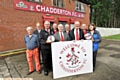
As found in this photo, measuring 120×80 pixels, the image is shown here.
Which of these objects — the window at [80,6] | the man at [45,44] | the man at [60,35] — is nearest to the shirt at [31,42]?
the man at [45,44]

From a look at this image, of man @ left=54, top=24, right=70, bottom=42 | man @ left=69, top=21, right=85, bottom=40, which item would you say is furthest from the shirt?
man @ left=69, top=21, right=85, bottom=40

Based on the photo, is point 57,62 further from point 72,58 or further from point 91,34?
point 91,34

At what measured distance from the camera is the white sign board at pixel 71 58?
352cm

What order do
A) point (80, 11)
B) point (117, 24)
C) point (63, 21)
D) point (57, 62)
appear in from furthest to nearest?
point (117, 24)
point (80, 11)
point (63, 21)
point (57, 62)

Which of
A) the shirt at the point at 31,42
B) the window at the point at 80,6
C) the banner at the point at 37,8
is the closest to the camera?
the shirt at the point at 31,42

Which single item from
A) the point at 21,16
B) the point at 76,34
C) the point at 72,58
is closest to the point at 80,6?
the point at 21,16

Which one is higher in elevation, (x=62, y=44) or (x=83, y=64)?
(x=62, y=44)

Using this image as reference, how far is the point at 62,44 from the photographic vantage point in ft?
11.6

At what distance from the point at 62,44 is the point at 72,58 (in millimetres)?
613

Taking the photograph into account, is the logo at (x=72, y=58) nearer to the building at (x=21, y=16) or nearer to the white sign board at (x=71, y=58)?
the white sign board at (x=71, y=58)

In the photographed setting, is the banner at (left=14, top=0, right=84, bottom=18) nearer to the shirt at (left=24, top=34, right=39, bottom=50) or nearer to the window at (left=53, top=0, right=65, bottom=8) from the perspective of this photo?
the window at (left=53, top=0, right=65, bottom=8)

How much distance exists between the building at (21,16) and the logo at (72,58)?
200 inches

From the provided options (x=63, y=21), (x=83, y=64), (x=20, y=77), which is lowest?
(x=20, y=77)

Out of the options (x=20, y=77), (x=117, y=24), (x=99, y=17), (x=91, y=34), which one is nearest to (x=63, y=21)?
(x=91, y=34)
